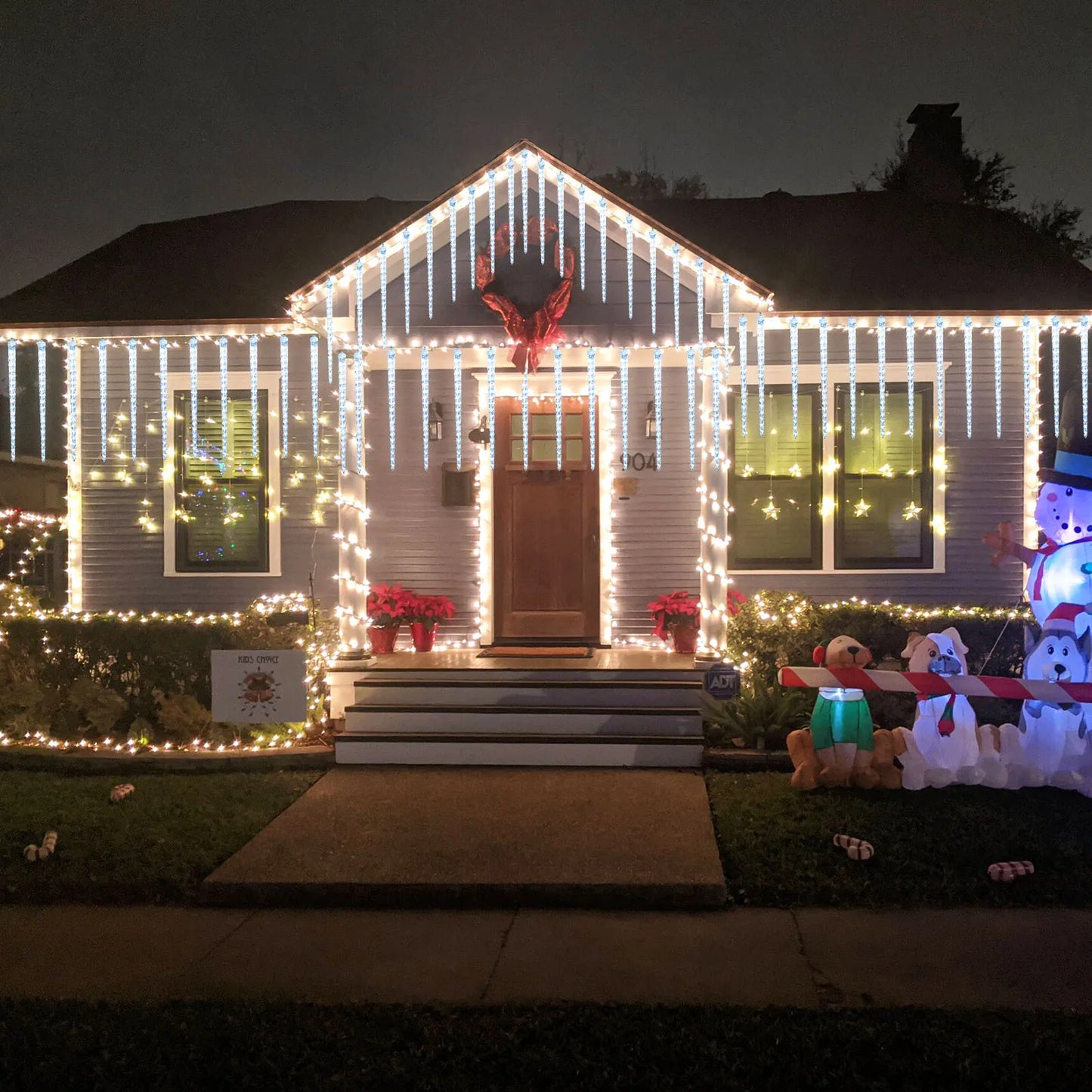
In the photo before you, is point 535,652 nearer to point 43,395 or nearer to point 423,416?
point 423,416

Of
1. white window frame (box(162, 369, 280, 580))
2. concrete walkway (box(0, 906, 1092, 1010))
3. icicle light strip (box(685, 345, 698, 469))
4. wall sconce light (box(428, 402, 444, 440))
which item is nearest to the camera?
concrete walkway (box(0, 906, 1092, 1010))

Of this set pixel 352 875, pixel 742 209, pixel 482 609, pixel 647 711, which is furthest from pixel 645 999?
pixel 742 209

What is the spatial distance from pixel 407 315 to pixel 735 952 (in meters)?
6.13

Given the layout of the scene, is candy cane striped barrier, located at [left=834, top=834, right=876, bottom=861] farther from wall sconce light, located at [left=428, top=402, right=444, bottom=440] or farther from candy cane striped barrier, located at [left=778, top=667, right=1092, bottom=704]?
wall sconce light, located at [left=428, top=402, right=444, bottom=440]

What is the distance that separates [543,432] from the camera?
31.6ft

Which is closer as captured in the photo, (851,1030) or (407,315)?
(851,1030)

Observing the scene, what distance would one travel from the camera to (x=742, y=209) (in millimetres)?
11922

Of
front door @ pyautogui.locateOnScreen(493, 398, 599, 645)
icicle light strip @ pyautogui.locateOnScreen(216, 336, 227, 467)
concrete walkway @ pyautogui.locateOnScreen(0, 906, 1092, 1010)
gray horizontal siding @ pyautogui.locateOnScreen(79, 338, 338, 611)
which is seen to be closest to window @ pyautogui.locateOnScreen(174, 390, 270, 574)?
icicle light strip @ pyautogui.locateOnScreen(216, 336, 227, 467)

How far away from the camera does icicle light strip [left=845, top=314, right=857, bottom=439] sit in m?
9.13

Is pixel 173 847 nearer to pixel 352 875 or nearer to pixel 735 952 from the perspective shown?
pixel 352 875

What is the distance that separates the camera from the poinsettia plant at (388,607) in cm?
883

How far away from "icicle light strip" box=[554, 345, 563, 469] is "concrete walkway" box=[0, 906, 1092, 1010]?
16.3 ft

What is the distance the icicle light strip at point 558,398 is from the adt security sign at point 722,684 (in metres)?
2.69

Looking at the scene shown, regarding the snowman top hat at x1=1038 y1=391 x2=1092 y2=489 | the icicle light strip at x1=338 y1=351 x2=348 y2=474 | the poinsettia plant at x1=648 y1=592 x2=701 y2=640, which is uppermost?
the icicle light strip at x1=338 y1=351 x2=348 y2=474
